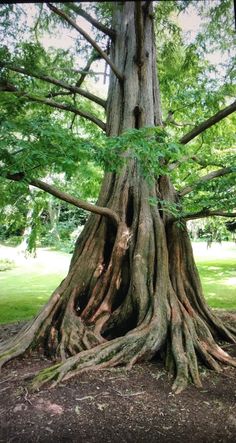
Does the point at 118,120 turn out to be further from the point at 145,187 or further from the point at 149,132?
the point at 149,132

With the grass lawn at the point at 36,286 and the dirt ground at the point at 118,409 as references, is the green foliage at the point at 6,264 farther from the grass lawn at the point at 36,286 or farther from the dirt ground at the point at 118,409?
the dirt ground at the point at 118,409

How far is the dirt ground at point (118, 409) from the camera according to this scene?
9.48 feet

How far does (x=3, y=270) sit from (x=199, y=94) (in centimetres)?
1191

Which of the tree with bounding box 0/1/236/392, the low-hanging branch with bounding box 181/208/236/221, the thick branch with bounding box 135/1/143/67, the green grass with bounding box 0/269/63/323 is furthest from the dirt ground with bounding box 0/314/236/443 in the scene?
the thick branch with bounding box 135/1/143/67

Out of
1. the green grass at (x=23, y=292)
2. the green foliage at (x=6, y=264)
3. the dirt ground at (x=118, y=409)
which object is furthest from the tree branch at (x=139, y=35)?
the green foliage at (x=6, y=264)

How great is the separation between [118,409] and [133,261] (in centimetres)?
202

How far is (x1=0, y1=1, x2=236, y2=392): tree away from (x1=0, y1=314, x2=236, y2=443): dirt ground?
0.61 feet

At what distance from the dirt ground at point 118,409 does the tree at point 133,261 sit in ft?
0.61

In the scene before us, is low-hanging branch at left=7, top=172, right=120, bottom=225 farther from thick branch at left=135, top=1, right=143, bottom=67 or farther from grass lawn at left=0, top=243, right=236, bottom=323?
grass lawn at left=0, top=243, right=236, bottom=323

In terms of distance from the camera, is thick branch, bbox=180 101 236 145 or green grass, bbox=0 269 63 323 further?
green grass, bbox=0 269 63 323

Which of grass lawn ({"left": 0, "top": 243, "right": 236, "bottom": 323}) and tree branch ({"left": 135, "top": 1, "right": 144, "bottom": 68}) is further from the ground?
tree branch ({"left": 135, "top": 1, "right": 144, "bottom": 68})

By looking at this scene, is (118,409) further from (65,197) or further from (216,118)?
(216,118)

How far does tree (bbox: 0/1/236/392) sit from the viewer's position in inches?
159

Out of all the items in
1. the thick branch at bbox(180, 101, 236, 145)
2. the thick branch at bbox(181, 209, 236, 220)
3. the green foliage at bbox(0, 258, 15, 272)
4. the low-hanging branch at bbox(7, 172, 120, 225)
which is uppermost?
the thick branch at bbox(180, 101, 236, 145)
